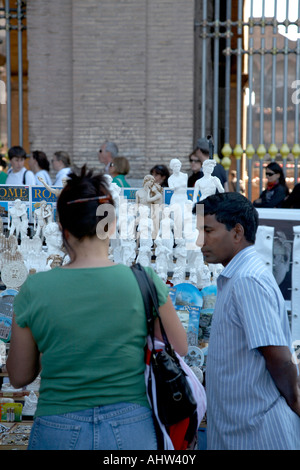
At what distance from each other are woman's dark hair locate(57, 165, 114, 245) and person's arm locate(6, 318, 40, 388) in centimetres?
35

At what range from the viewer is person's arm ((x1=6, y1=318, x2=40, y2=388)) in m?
2.05

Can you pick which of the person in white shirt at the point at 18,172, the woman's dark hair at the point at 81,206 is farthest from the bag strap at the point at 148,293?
the person in white shirt at the point at 18,172

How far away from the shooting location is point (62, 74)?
1005 centimetres

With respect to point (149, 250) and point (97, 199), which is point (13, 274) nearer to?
point (149, 250)

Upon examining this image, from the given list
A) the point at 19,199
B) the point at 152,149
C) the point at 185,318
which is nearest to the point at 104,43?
the point at 152,149

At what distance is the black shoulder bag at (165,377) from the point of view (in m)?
2.03

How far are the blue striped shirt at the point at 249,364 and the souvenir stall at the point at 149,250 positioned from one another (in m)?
1.11

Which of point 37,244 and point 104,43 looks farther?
point 104,43

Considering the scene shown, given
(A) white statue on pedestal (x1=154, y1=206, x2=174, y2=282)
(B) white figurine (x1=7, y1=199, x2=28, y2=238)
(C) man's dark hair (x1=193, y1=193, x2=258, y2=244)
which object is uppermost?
(C) man's dark hair (x1=193, y1=193, x2=258, y2=244)

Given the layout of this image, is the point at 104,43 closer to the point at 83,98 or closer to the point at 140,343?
the point at 83,98

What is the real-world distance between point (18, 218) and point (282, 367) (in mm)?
2961

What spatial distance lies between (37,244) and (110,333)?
113 inches

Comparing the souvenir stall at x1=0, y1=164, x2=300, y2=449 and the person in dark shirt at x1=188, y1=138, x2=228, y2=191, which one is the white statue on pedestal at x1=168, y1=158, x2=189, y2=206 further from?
the person in dark shirt at x1=188, y1=138, x2=228, y2=191

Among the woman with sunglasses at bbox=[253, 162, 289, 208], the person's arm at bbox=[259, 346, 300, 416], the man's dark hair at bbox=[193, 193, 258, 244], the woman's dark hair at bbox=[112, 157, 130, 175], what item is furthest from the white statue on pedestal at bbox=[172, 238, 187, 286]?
the woman with sunglasses at bbox=[253, 162, 289, 208]
